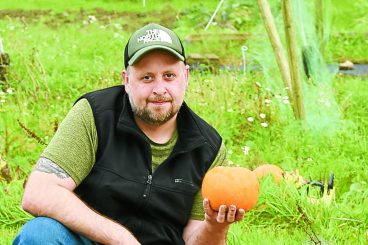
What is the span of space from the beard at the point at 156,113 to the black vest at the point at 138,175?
0.16 feet

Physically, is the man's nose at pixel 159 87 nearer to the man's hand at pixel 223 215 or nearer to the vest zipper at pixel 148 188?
the vest zipper at pixel 148 188

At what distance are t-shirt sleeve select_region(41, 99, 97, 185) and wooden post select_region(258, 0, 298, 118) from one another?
300 cm

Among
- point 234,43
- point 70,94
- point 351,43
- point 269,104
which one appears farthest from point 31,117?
point 351,43

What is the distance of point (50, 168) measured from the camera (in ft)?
9.25

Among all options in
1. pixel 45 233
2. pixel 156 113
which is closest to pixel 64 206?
pixel 45 233

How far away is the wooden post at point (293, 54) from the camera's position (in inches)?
219

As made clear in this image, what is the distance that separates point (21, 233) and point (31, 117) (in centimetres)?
331

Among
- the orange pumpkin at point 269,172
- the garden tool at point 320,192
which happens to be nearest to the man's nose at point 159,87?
the garden tool at point 320,192

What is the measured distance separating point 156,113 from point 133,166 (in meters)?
0.23

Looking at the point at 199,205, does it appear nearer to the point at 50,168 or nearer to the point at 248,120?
the point at 50,168

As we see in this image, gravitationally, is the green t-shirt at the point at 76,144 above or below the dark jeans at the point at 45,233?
above

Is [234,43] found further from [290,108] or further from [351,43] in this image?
[290,108]

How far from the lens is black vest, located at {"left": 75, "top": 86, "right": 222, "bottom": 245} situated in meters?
2.94

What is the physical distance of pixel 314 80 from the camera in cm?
674
